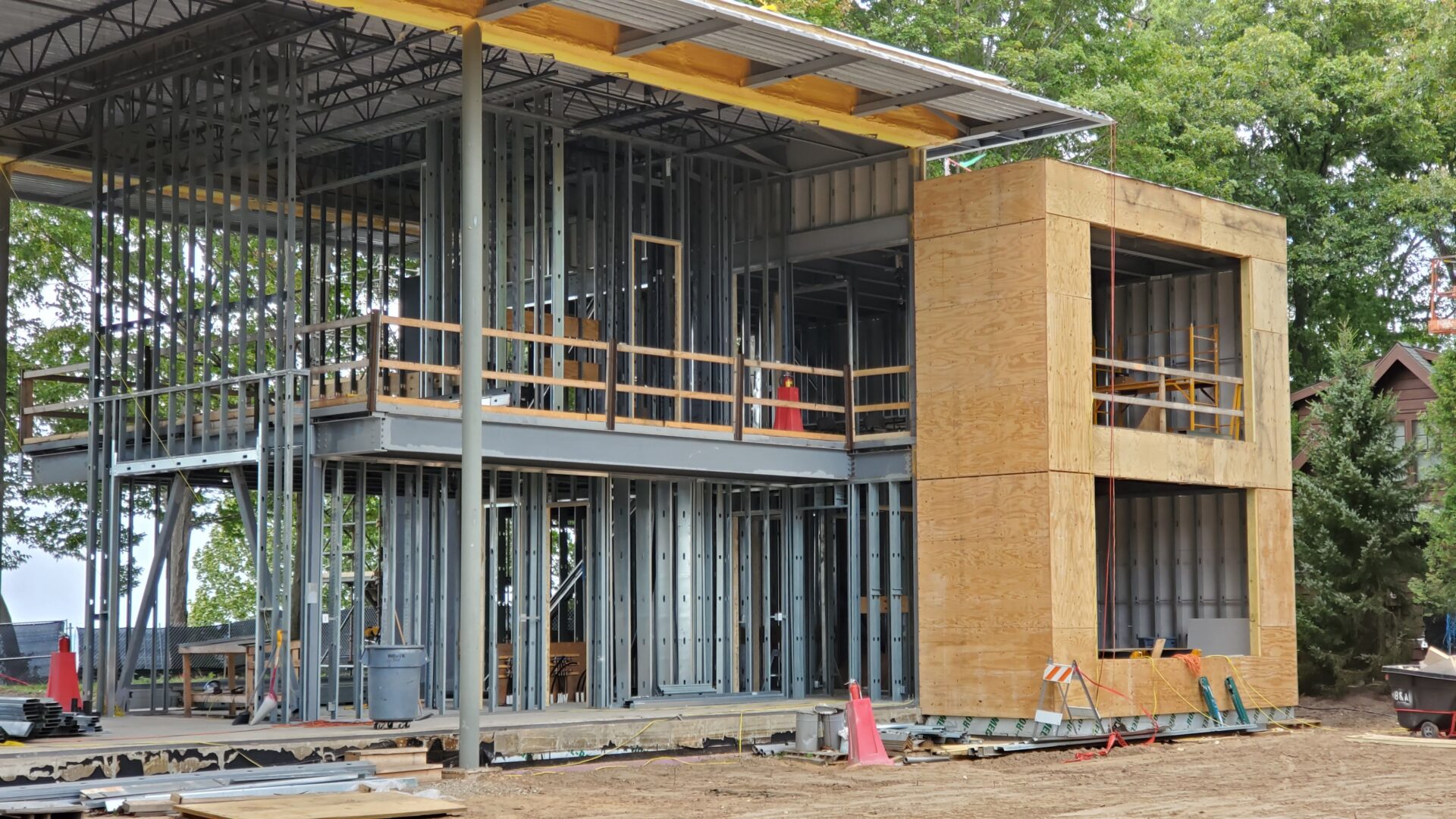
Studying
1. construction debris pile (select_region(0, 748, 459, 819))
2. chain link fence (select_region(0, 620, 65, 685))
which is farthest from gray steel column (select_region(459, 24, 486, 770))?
chain link fence (select_region(0, 620, 65, 685))

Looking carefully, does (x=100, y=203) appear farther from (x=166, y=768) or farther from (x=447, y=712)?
(x=166, y=768)

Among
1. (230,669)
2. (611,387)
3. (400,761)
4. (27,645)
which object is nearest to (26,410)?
(230,669)

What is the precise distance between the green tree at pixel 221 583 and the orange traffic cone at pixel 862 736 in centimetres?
2895

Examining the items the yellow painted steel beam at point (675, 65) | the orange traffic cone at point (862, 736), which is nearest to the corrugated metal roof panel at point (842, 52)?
the yellow painted steel beam at point (675, 65)

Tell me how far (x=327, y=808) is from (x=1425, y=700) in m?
15.9

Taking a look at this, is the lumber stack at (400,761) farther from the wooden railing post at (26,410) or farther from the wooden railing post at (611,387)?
the wooden railing post at (26,410)

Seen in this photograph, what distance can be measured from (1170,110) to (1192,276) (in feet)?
45.5

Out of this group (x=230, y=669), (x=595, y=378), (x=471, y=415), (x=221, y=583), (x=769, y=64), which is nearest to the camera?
(x=471, y=415)

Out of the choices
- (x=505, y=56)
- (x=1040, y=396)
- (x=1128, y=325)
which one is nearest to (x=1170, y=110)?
(x=1128, y=325)

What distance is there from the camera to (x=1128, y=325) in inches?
1112

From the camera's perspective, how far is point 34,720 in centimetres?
1744

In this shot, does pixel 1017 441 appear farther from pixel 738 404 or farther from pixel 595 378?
pixel 595 378

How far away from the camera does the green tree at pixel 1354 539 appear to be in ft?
102

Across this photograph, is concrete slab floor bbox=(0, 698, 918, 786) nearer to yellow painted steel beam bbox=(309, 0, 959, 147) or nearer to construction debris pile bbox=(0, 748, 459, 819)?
construction debris pile bbox=(0, 748, 459, 819)
